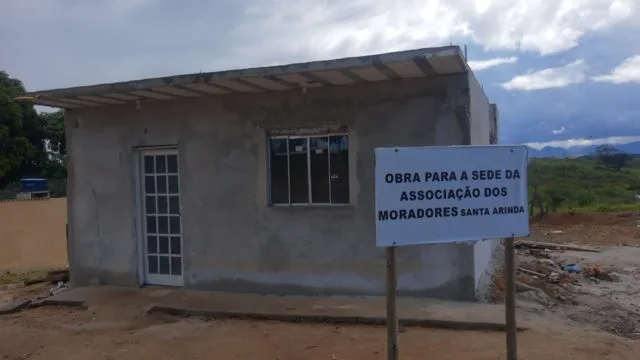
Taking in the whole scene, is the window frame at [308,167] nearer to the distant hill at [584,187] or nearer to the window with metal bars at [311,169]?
the window with metal bars at [311,169]

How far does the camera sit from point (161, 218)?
9797 millimetres

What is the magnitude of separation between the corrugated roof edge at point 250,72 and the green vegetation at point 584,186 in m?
19.1

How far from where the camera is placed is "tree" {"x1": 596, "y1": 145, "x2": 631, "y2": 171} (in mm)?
44375

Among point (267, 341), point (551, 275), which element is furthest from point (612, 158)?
point (267, 341)

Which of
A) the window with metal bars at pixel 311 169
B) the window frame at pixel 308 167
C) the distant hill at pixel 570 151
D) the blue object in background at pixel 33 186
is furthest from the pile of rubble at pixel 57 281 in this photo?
the distant hill at pixel 570 151

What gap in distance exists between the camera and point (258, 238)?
901 cm

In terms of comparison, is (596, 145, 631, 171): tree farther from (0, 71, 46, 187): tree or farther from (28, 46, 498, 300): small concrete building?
(28, 46, 498, 300): small concrete building

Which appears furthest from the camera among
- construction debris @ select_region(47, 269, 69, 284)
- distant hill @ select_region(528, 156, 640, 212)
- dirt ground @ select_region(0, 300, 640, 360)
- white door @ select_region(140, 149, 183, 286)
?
distant hill @ select_region(528, 156, 640, 212)

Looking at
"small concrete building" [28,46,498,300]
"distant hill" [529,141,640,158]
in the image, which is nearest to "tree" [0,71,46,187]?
"small concrete building" [28,46,498,300]

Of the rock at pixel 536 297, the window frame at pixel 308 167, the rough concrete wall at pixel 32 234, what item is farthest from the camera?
the rough concrete wall at pixel 32 234

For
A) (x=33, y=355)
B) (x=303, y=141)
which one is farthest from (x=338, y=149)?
(x=33, y=355)

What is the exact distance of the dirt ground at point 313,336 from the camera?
20.4 ft

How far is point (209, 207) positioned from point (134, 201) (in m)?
1.42

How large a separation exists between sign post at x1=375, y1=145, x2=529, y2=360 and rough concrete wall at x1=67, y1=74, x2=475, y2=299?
340 cm
